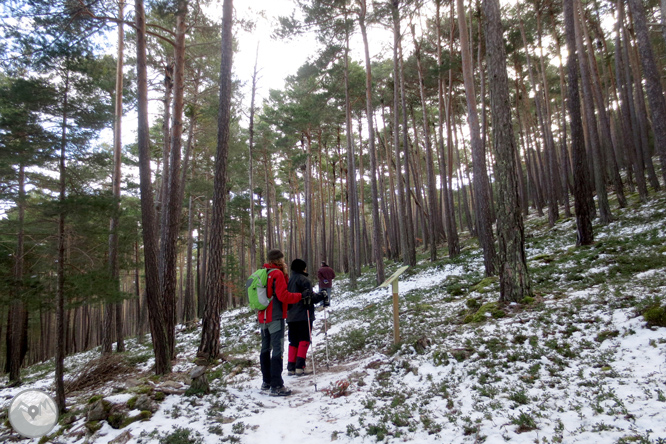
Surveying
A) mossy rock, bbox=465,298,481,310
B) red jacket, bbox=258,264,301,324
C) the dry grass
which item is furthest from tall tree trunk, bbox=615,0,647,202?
the dry grass

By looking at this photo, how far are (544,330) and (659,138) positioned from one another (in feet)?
31.6

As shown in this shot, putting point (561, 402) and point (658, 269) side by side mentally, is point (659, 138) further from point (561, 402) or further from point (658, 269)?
point (561, 402)

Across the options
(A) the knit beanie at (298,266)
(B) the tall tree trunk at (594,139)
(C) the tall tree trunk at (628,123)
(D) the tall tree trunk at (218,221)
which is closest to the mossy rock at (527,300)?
(A) the knit beanie at (298,266)

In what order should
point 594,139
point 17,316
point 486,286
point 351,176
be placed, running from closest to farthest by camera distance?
point 486,286 < point 17,316 < point 594,139 < point 351,176

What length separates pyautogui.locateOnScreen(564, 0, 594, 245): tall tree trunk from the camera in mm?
10508

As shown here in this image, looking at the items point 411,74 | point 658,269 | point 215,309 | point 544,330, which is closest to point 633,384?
point 544,330

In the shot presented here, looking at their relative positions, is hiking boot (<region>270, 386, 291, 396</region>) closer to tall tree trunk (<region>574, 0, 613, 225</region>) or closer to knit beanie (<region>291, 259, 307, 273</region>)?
knit beanie (<region>291, 259, 307, 273</region>)

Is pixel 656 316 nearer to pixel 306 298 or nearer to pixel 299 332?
pixel 306 298

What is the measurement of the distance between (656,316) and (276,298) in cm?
526

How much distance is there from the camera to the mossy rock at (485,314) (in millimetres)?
6488

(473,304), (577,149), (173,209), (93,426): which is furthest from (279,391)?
(577,149)

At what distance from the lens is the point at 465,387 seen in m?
4.08

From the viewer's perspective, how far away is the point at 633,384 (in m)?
3.25

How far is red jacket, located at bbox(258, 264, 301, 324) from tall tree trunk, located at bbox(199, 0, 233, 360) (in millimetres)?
2793
